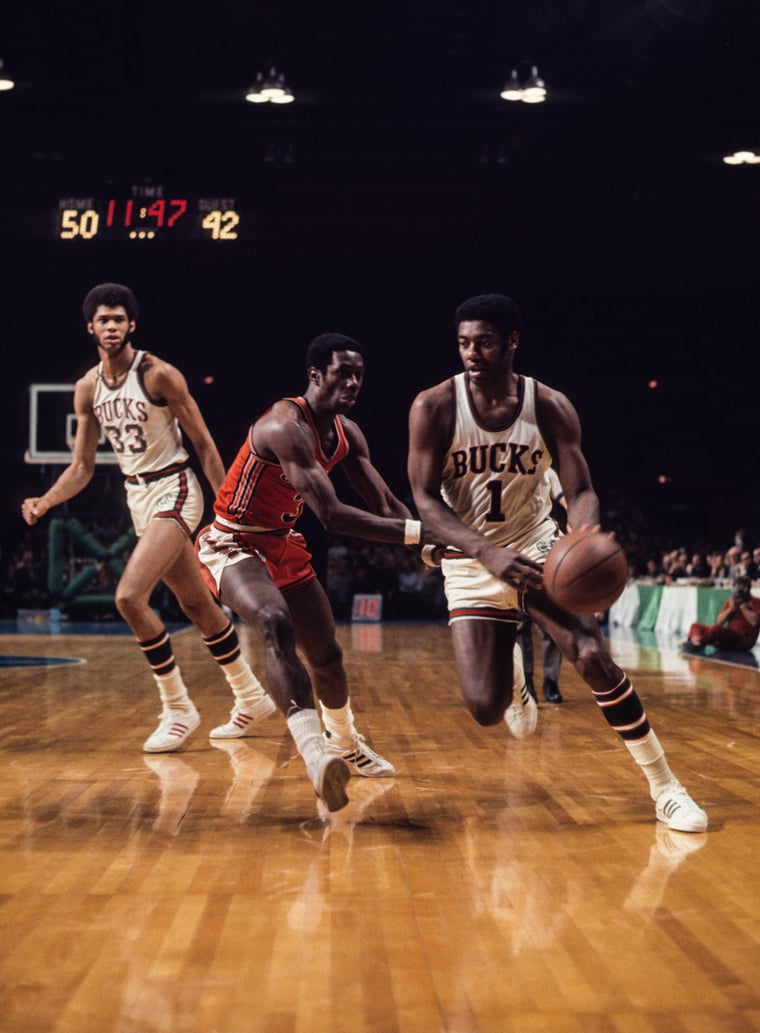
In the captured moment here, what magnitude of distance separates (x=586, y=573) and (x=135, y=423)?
8.37ft

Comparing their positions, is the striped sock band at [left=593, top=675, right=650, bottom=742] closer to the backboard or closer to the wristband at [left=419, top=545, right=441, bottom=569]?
the wristband at [left=419, top=545, right=441, bottom=569]

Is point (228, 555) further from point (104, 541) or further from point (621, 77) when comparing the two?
point (104, 541)

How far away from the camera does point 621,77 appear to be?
567 inches

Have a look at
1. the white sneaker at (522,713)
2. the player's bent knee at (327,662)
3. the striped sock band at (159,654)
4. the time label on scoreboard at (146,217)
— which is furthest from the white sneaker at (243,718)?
the time label on scoreboard at (146,217)

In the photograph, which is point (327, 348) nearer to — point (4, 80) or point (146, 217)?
point (4, 80)

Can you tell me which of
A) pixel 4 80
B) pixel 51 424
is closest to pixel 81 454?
pixel 4 80

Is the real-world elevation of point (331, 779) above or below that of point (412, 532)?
below

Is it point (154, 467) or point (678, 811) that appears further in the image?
point (154, 467)

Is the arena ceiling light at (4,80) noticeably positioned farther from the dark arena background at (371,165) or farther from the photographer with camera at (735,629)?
the photographer with camera at (735,629)

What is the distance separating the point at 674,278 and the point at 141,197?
23.3ft

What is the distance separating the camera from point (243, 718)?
19.2ft

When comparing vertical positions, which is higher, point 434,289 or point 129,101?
point 129,101

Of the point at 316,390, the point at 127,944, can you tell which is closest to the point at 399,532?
the point at 316,390

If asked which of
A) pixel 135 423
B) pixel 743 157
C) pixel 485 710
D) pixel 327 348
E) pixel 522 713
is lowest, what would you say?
pixel 522 713
